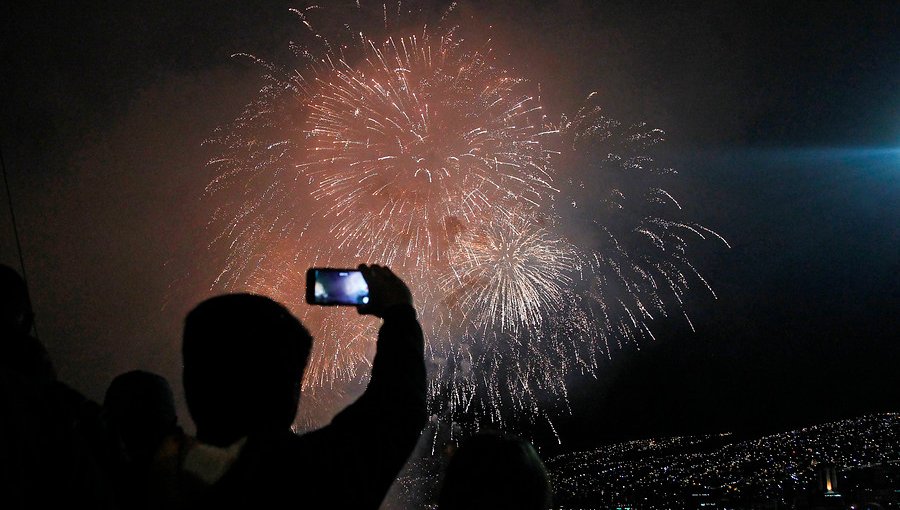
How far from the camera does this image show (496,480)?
1.84m

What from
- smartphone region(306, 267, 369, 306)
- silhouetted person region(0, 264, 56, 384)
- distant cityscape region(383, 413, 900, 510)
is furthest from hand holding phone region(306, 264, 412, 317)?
distant cityscape region(383, 413, 900, 510)

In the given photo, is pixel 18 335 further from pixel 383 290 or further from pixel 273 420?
pixel 383 290

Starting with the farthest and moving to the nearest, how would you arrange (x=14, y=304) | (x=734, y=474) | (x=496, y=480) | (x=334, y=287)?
(x=734, y=474)
(x=334, y=287)
(x=496, y=480)
(x=14, y=304)

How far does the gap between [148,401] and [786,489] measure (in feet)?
117

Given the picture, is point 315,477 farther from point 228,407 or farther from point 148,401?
point 148,401

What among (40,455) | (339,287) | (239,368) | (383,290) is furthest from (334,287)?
(40,455)

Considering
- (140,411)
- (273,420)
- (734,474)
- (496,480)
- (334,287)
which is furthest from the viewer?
(734,474)

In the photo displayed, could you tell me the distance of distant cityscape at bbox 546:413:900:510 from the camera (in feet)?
90.6

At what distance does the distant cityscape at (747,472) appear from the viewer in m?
27.6

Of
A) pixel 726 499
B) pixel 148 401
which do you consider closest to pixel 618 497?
pixel 726 499

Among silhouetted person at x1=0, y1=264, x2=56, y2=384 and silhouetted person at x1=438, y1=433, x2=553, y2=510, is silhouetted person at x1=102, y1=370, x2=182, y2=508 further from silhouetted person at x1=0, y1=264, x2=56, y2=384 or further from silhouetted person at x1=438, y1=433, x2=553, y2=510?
silhouetted person at x1=438, y1=433, x2=553, y2=510

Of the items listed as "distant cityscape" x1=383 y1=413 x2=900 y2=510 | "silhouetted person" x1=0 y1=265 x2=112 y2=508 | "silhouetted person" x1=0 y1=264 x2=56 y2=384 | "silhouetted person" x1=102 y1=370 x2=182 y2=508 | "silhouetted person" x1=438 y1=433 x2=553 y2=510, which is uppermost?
"silhouetted person" x1=0 y1=264 x2=56 y2=384

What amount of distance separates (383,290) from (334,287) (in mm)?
371

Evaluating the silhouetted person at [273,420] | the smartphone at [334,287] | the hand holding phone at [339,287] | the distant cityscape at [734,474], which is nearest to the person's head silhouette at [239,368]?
the silhouetted person at [273,420]
